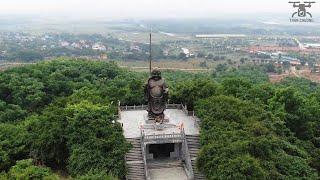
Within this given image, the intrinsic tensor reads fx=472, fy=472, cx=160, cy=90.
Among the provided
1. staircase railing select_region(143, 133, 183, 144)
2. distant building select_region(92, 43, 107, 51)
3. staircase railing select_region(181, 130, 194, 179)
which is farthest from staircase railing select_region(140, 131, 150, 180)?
distant building select_region(92, 43, 107, 51)

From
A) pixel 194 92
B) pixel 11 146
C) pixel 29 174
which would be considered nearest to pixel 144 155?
pixel 29 174

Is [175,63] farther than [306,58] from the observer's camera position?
No

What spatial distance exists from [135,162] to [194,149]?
339 centimetres

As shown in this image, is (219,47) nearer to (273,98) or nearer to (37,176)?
(273,98)

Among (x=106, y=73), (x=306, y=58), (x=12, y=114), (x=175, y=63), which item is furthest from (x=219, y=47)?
(x=12, y=114)

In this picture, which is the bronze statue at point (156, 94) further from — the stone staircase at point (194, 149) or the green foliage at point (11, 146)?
the green foliage at point (11, 146)

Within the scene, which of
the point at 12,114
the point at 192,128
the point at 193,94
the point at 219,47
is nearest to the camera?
the point at 192,128

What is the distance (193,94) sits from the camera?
3219 cm

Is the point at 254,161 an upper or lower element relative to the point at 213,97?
lower

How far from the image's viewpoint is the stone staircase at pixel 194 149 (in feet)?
81.3

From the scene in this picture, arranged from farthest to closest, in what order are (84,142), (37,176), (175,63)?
1. (175,63)
2. (84,142)
3. (37,176)

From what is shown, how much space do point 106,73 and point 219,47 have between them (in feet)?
322

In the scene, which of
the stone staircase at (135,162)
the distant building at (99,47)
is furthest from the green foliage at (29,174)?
the distant building at (99,47)

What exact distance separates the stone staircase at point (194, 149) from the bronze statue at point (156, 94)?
2.35 metres
